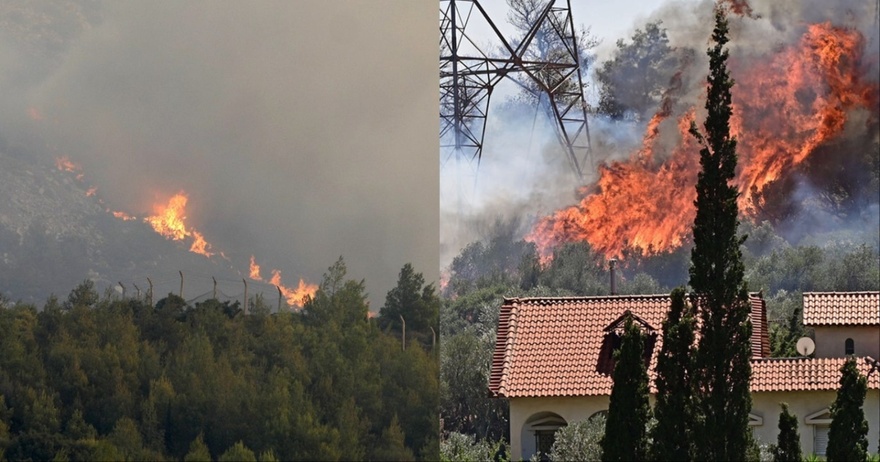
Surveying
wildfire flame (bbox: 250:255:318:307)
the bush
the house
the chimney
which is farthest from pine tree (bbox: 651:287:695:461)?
the chimney

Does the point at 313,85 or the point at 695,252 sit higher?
the point at 313,85

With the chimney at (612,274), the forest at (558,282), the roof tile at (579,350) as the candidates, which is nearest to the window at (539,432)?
the roof tile at (579,350)

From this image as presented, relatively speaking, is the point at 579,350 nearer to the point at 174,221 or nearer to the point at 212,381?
the point at 212,381

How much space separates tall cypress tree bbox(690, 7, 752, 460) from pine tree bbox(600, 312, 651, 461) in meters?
0.57

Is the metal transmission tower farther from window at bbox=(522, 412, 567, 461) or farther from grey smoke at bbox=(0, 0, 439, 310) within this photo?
window at bbox=(522, 412, 567, 461)

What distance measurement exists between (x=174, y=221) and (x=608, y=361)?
14.8 ft

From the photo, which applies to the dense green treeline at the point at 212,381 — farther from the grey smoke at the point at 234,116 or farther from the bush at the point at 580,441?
the bush at the point at 580,441

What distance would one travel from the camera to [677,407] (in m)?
9.91

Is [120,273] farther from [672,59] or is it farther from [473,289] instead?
[672,59]

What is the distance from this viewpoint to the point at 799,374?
45.1 ft

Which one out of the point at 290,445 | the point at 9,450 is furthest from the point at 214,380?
the point at 9,450

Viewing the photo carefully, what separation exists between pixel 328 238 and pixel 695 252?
4577 millimetres

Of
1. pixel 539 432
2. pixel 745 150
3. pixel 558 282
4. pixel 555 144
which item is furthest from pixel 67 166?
pixel 745 150

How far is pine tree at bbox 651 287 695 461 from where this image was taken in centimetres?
990
